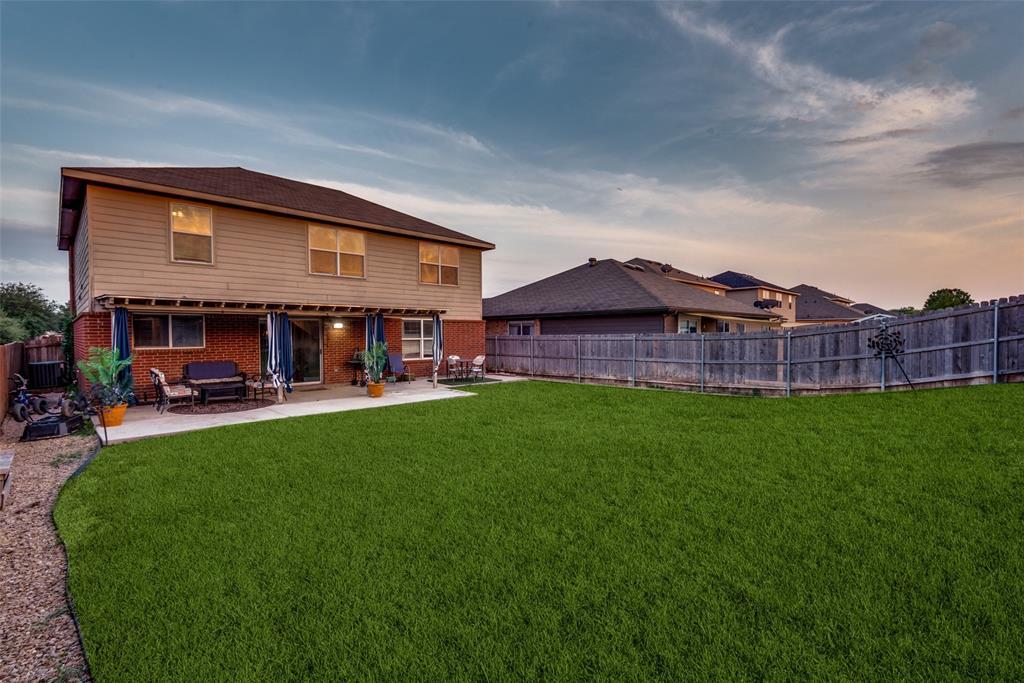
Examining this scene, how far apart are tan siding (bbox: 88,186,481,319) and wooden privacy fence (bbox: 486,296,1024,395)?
246 inches

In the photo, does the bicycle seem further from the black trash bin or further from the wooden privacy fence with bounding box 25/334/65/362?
the wooden privacy fence with bounding box 25/334/65/362

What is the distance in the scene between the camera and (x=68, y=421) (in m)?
8.96

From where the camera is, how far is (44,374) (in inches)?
590

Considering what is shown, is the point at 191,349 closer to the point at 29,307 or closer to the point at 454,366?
the point at 454,366

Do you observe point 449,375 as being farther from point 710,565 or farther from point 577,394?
point 710,565

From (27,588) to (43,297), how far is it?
5325cm

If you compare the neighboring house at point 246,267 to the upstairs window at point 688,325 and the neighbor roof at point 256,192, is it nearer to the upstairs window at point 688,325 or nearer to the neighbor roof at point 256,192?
the neighbor roof at point 256,192

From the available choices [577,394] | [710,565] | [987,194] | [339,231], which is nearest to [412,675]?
[710,565]

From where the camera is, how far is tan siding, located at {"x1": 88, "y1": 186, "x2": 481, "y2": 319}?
413 inches

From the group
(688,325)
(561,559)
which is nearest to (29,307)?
(688,325)

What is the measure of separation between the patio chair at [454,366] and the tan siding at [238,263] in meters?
2.15

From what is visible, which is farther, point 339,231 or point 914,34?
point 339,231

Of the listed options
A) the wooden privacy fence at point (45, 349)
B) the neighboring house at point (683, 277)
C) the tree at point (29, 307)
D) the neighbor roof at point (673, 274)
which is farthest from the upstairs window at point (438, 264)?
the tree at point (29, 307)

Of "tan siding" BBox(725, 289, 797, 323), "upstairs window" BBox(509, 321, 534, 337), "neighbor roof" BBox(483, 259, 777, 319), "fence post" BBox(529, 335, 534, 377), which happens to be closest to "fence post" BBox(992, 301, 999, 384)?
"neighbor roof" BBox(483, 259, 777, 319)
